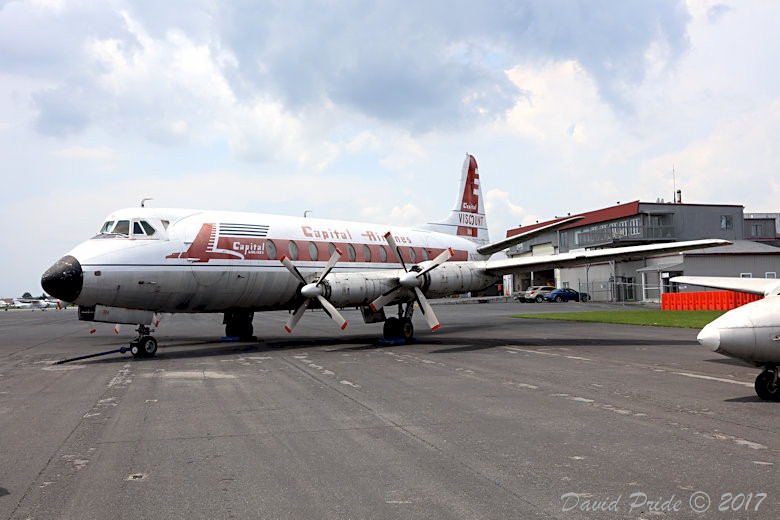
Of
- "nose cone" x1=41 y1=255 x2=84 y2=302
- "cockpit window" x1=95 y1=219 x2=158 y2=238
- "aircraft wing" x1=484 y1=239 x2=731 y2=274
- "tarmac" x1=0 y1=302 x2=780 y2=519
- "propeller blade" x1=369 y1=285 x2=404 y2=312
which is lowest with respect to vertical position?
"tarmac" x1=0 y1=302 x2=780 y2=519

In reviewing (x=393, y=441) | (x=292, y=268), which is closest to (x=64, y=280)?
(x=292, y=268)

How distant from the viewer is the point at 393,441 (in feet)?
24.6

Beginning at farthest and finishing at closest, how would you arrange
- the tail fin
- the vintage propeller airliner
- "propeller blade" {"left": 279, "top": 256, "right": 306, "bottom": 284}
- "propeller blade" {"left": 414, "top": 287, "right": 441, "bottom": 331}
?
the tail fin
"propeller blade" {"left": 279, "top": 256, "right": 306, "bottom": 284}
"propeller blade" {"left": 414, "top": 287, "right": 441, "bottom": 331}
the vintage propeller airliner

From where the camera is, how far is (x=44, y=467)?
663 cm

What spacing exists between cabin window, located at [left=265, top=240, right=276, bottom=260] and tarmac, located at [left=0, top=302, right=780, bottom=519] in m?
5.62

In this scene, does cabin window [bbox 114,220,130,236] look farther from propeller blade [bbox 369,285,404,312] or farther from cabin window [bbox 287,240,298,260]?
propeller blade [bbox 369,285,404,312]

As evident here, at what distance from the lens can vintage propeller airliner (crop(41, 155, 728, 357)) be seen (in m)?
16.9

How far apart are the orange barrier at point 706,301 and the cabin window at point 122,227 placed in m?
33.3

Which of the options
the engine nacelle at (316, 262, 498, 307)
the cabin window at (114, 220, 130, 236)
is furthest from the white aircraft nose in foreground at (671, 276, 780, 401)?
the cabin window at (114, 220, 130, 236)

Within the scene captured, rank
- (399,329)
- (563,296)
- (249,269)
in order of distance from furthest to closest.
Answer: (563,296) < (399,329) < (249,269)

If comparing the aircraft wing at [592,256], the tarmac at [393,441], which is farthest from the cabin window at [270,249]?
the aircraft wing at [592,256]

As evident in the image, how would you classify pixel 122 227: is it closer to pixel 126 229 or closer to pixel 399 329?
pixel 126 229

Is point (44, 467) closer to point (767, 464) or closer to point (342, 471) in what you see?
point (342, 471)

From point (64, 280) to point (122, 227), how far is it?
8.21 feet
